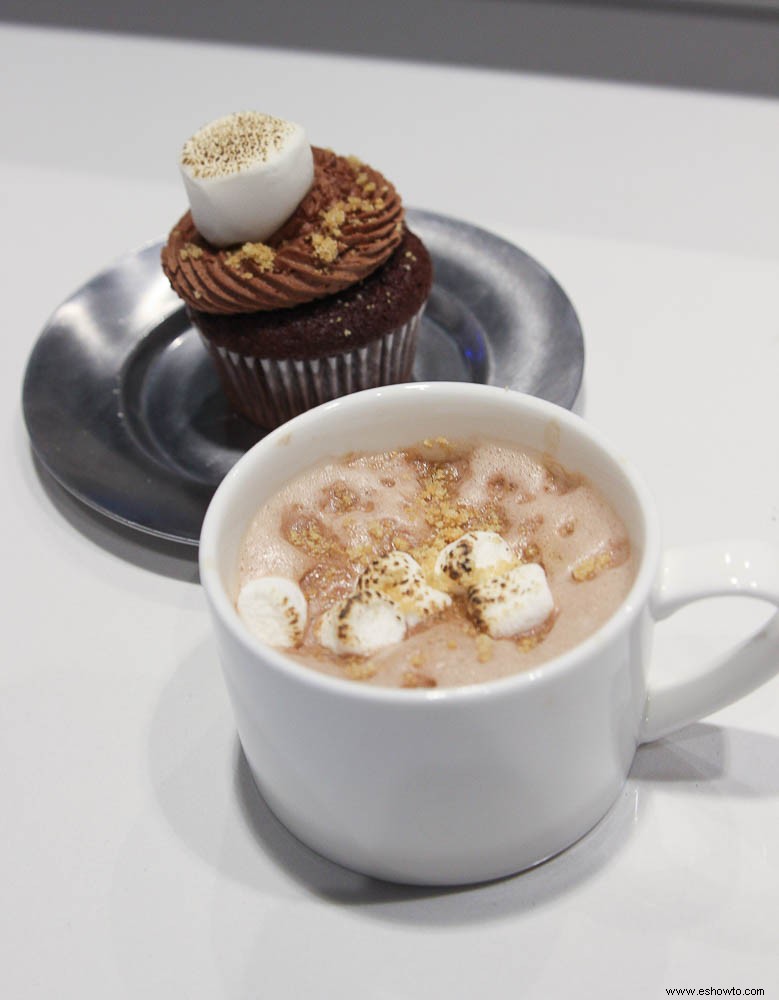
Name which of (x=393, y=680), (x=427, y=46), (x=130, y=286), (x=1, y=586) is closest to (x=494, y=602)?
(x=393, y=680)

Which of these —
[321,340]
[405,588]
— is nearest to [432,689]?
[405,588]

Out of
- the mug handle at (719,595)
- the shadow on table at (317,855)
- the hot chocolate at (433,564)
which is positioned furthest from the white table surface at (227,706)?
the hot chocolate at (433,564)

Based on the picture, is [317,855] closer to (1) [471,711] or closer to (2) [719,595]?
(1) [471,711]

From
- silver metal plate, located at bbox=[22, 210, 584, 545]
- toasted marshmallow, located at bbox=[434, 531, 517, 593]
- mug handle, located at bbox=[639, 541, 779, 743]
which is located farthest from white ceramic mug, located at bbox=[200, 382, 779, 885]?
silver metal plate, located at bbox=[22, 210, 584, 545]

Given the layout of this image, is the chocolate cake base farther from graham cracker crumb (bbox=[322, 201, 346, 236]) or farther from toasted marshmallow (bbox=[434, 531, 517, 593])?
toasted marshmallow (bbox=[434, 531, 517, 593])

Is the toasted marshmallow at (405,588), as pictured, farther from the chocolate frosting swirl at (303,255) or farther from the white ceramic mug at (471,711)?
the chocolate frosting swirl at (303,255)

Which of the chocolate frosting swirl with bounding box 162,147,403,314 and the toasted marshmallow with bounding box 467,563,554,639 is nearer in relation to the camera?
the toasted marshmallow with bounding box 467,563,554,639
